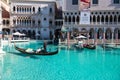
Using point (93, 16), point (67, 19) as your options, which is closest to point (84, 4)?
point (93, 16)

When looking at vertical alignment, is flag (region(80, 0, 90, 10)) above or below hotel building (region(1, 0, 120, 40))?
above

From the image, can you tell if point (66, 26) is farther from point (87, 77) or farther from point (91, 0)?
point (87, 77)

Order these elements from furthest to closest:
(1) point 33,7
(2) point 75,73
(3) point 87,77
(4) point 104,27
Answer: (1) point 33,7, (4) point 104,27, (2) point 75,73, (3) point 87,77

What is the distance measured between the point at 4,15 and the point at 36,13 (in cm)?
513

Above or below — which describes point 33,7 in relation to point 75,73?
above

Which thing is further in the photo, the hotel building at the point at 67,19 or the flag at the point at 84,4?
the hotel building at the point at 67,19

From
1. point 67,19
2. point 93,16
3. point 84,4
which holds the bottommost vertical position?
point 67,19

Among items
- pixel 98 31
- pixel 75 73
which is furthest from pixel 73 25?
pixel 75 73

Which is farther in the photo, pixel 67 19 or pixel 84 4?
pixel 67 19

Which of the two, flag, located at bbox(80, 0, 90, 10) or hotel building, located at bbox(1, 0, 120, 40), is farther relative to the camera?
hotel building, located at bbox(1, 0, 120, 40)

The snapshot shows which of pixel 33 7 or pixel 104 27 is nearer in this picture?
pixel 104 27

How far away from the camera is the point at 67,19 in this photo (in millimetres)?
40500

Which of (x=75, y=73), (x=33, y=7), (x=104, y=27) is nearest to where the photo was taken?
(x=75, y=73)

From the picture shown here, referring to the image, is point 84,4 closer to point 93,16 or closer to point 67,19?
point 93,16
